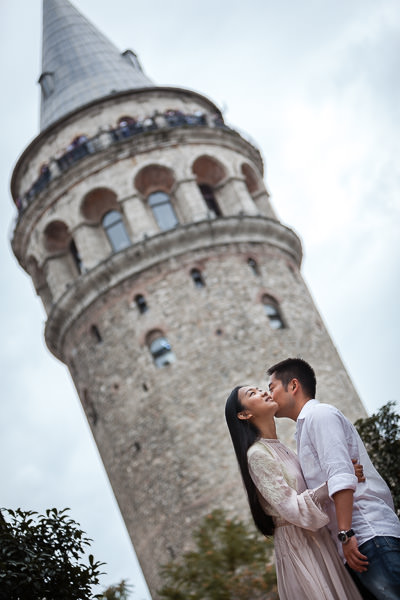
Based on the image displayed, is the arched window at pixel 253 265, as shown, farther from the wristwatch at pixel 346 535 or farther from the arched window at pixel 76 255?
the wristwatch at pixel 346 535

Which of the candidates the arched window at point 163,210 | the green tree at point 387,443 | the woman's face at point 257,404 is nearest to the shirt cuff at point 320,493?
the woman's face at point 257,404

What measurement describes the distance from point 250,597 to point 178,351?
7.30m

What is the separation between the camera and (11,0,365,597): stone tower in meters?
19.8

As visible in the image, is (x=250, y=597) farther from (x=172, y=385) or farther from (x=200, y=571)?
(x=172, y=385)

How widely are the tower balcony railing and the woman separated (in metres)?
18.8

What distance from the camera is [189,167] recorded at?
76.0 feet

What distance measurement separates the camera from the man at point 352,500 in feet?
15.5

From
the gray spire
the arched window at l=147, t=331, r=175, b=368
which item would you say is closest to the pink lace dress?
the arched window at l=147, t=331, r=175, b=368

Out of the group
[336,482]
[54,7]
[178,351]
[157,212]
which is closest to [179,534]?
[178,351]

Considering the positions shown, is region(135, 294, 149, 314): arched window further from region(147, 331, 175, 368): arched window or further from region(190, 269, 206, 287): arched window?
region(190, 269, 206, 287): arched window

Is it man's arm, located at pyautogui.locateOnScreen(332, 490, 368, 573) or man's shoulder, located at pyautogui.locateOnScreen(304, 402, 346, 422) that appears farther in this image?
man's shoulder, located at pyautogui.locateOnScreen(304, 402, 346, 422)

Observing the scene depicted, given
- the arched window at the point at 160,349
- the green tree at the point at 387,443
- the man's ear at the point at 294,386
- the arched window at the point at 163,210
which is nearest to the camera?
the man's ear at the point at 294,386

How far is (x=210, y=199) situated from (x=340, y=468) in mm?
19833

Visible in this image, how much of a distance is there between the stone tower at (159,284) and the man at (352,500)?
13.9 meters
